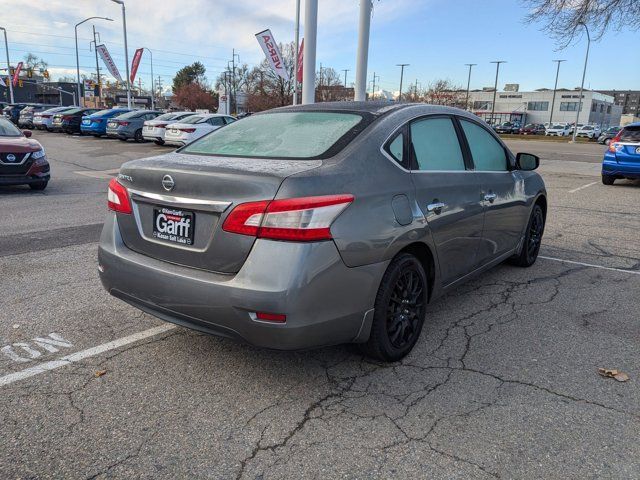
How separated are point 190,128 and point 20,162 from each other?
10.6 m

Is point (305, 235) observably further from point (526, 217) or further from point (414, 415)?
point (526, 217)

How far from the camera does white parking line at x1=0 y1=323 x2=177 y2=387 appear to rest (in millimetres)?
3046

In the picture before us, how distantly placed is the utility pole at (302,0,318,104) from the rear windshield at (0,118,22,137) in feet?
19.5

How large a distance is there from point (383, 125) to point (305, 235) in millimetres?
1172

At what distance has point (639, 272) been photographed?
5633 millimetres

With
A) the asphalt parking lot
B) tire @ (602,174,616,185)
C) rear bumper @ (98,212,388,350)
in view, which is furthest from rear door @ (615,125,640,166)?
rear bumper @ (98,212,388,350)

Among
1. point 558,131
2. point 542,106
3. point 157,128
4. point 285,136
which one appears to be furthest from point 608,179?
point 542,106

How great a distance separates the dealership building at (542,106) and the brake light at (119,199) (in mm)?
106340

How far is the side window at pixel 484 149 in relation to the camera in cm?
432

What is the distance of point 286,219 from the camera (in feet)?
8.52

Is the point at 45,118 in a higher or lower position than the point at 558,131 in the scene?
lower

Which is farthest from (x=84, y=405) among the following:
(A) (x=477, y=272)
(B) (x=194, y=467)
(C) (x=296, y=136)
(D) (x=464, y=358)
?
(A) (x=477, y=272)

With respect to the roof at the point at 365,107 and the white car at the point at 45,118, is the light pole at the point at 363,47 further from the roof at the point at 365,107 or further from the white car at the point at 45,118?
the white car at the point at 45,118

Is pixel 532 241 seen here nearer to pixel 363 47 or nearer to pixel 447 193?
pixel 447 193
